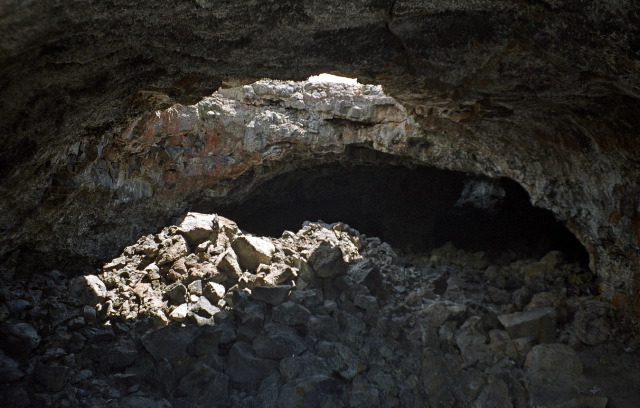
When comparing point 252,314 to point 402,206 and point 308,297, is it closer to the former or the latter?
point 308,297

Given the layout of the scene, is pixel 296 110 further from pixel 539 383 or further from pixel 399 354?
pixel 539 383

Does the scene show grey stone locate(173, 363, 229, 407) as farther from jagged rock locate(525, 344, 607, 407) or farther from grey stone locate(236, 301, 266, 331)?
jagged rock locate(525, 344, 607, 407)

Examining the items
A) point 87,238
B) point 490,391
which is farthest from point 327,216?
point 490,391

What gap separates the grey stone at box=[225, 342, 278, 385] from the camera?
3.80m

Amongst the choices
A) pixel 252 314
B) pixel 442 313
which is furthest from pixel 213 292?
pixel 442 313

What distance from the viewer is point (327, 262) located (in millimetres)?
4797

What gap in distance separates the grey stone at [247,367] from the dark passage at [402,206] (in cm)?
321

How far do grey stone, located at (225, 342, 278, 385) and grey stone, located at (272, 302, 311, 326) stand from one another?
1.40ft

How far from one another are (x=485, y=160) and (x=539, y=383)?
2.37 meters

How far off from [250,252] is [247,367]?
1.32 metres

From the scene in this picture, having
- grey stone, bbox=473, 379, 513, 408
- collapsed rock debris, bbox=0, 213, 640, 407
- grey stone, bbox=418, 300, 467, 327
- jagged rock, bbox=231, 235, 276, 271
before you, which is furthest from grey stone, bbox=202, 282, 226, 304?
grey stone, bbox=473, 379, 513, 408

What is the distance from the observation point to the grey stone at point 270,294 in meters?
4.39

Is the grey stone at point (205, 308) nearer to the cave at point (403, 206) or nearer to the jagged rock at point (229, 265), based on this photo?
the jagged rock at point (229, 265)

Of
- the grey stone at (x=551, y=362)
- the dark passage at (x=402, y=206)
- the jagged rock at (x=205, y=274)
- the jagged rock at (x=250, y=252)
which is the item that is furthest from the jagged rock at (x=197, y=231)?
the grey stone at (x=551, y=362)
